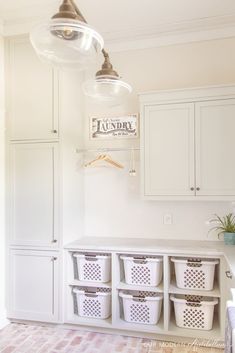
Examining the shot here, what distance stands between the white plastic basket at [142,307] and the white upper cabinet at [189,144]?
89 centimetres

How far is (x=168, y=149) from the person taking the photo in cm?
289

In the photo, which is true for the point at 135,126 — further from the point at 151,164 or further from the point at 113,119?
the point at 151,164

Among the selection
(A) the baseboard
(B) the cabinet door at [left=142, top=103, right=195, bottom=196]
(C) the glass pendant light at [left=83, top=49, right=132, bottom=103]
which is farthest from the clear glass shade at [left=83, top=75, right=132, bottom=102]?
(A) the baseboard

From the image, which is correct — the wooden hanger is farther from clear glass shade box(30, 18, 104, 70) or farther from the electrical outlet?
clear glass shade box(30, 18, 104, 70)

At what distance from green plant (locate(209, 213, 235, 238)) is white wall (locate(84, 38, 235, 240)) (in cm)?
6

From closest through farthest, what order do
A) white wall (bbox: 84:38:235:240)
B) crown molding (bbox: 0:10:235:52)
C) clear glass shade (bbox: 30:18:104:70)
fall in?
clear glass shade (bbox: 30:18:104:70) < crown molding (bbox: 0:10:235:52) < white wall (bbox: 84:38:235:240)

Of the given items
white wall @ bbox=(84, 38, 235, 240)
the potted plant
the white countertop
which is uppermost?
white wall @ bbox=(84, 38, 235, 240)

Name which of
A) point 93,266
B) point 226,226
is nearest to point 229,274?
point 226,226

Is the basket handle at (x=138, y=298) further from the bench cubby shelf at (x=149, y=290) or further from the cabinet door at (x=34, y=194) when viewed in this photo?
the cabinet door at (x=34, y=194)

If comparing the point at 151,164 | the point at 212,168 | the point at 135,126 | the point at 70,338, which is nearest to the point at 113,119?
the point at 135,126

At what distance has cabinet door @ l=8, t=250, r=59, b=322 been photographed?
288cm

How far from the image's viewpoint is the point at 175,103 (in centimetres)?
287

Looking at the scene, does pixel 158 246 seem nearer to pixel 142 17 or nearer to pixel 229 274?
pixel 229 274

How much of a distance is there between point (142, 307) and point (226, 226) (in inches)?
42.2
